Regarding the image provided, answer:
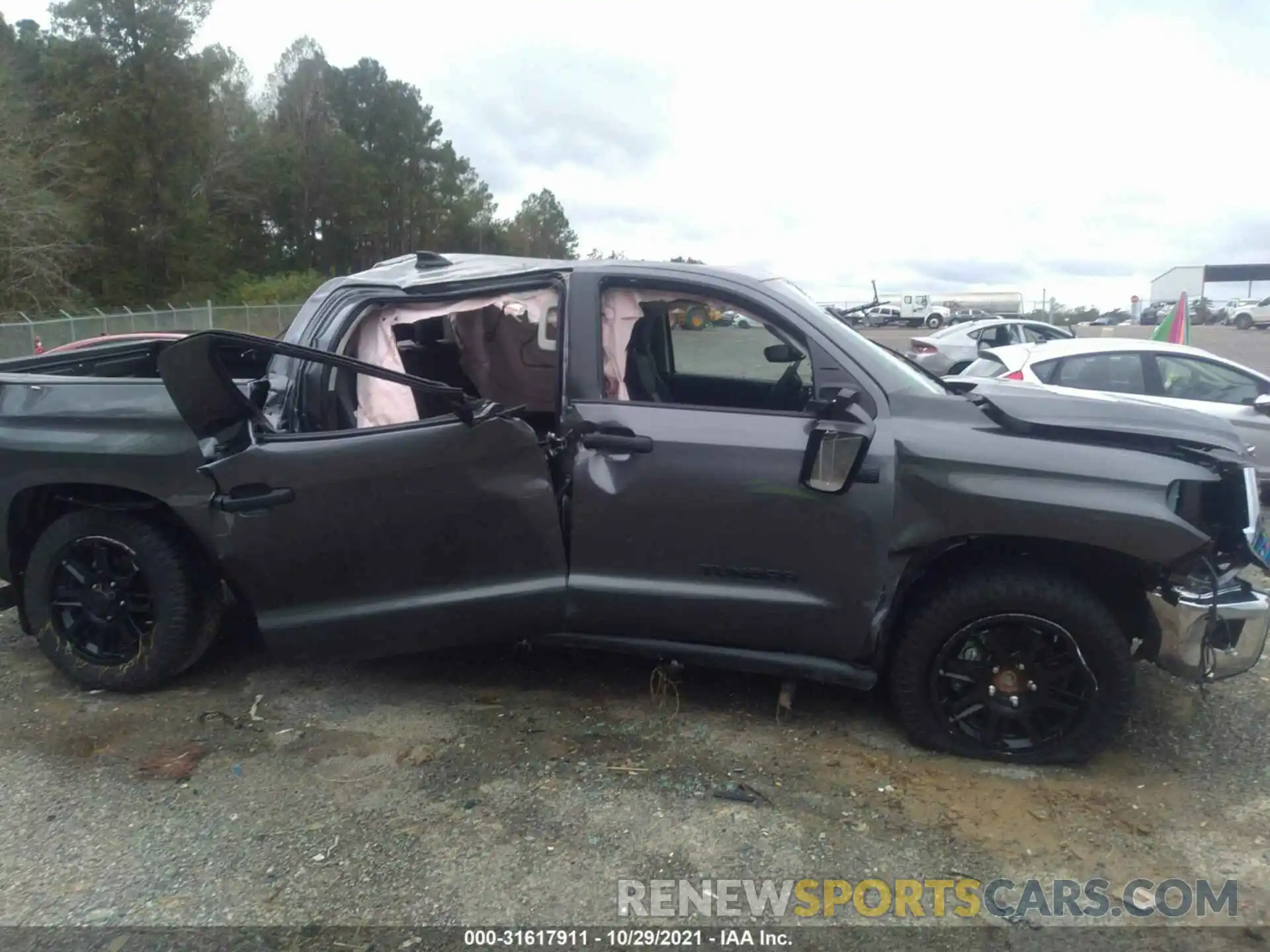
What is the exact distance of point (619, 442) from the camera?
3.69 m

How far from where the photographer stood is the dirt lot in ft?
9.70

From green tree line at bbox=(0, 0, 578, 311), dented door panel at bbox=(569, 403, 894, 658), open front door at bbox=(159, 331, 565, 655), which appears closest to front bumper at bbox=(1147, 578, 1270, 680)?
dented door panel at bbox=(569, 403, 894, 658)

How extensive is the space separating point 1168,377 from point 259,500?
7.46 meters

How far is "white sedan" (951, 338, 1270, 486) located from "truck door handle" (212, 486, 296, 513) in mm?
6536

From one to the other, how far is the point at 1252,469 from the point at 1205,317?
5567 cm

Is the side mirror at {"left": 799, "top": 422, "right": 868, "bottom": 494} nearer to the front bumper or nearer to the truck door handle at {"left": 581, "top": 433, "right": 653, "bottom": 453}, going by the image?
the truck door handle at {"left": 581, "top": 433, "right": 653, "bottom": 453}

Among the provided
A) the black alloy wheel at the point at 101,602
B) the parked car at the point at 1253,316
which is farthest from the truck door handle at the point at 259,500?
the parked car at the point at 1253,316

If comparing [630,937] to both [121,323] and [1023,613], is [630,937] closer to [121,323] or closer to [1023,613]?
[1023,613]

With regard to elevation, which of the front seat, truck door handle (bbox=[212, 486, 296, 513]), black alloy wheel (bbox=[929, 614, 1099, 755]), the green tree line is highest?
the green tree line

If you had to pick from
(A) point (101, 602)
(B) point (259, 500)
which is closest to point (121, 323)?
(A) point (101, 602)

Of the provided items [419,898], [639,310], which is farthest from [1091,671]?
[419,898]

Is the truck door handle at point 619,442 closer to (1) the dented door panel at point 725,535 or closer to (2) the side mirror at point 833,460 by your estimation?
(1) the dented door panel at point 725,535

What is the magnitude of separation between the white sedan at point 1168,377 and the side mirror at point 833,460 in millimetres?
5266

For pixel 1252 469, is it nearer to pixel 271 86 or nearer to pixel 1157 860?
pixel 1157 860
